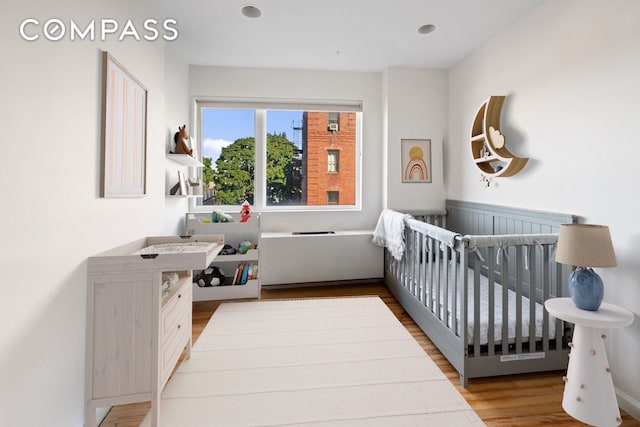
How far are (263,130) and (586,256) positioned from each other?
9.99ft

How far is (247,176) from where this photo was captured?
138 inches

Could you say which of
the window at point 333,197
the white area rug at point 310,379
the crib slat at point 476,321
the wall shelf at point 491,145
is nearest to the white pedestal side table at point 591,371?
the crib slat at point 476,321

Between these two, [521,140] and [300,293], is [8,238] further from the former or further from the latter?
[521,140]

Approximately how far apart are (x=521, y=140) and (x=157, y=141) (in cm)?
277

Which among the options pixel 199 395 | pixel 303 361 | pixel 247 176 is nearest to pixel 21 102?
pixel 199 395

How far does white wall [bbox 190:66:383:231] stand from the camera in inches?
130

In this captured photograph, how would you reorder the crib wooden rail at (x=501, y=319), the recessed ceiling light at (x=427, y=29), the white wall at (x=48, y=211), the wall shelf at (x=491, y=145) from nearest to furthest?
the white wall at (x=48, y=211) < the crib wooden rail at (x=501, y=319) < the wall shelf at (x=491, y=145) < the recessed ceiling light at (x=427, y=29)

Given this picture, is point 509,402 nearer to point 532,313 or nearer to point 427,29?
point 532,313

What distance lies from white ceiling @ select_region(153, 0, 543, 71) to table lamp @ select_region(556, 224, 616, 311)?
1735 mm

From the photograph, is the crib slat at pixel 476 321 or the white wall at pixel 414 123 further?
the white wall at pixel 414 123

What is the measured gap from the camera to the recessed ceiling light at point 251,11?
225cm

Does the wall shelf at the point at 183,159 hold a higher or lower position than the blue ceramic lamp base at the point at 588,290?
higher

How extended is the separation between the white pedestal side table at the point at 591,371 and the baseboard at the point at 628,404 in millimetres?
287

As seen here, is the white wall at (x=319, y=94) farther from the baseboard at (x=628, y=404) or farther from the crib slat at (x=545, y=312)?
the baseboard at (x=628, y=404)
